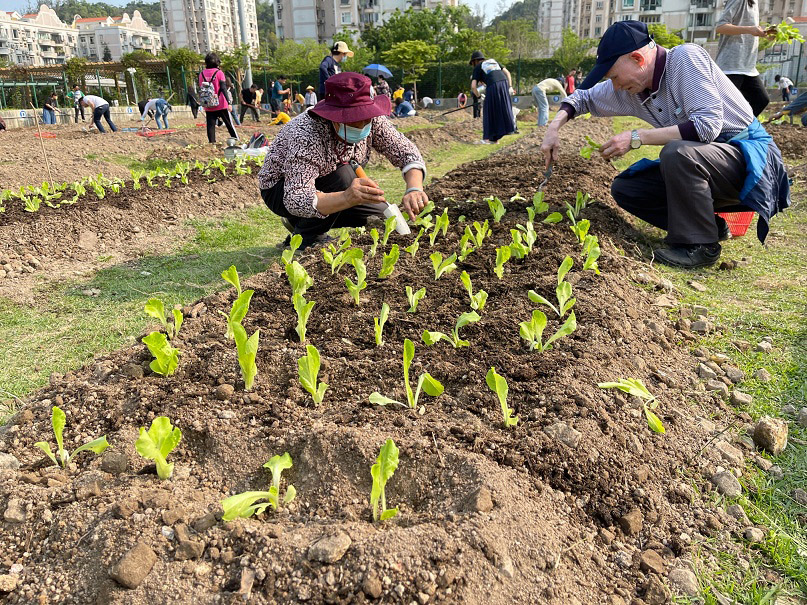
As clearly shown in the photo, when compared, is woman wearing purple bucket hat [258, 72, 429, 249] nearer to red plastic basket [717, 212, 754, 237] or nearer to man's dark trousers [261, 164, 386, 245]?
man's dark trousers [261, 164, 386, 245]

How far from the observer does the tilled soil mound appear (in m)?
1.41

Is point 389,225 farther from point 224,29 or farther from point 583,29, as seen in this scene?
point 224,29

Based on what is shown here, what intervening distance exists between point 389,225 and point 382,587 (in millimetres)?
2546

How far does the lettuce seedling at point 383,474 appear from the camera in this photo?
4.97 feet

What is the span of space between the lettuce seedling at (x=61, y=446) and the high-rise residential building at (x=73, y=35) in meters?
124

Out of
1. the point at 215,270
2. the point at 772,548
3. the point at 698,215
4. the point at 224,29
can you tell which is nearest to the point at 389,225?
the point at 215,270

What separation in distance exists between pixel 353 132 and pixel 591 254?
1565 mm

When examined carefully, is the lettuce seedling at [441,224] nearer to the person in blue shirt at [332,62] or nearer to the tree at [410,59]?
the person in blue shirt at [332,62]

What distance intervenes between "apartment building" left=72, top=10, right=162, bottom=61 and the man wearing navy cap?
129m

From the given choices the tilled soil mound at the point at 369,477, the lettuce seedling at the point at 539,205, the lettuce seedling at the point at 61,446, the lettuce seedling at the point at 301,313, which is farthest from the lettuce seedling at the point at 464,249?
the lettuce seedling at the point at 61,446

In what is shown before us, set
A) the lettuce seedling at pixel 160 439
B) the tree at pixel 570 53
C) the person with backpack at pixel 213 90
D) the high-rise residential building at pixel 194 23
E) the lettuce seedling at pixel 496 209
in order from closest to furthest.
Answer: the lettuce seedling at pixel 160 439 < the lettuce seedling at pixel 496 209 < the person with backpack at pixel 213 90 < the tree at pixel 570 53 < the high-rise residential building at pixel 194 23

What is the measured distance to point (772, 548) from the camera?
5.36 ft

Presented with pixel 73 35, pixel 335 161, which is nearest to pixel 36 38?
pixel 73 35

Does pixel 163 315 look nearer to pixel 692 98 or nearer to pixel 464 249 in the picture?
pixel 464 249
